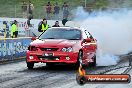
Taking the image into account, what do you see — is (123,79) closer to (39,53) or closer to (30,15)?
(39,53)

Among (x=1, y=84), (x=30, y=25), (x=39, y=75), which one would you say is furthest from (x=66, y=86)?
(x=30, y=25)

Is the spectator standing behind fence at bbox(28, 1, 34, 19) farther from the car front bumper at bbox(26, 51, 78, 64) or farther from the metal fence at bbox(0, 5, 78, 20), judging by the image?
the car front bumper at bbox(26, 51, 78, 64)

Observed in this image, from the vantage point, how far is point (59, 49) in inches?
563

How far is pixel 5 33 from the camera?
33438 mm

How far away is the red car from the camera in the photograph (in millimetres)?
14297

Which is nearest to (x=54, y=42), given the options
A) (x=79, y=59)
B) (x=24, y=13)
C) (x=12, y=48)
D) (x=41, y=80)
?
(x=79, y=59)

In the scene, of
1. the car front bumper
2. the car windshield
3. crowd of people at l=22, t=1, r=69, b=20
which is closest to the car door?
the car windshield

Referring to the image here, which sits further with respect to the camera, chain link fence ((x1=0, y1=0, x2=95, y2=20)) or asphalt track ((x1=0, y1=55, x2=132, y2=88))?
chain link fence ((x1=0, y1=0, x2=95, y2=20))

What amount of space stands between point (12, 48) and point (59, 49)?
5.72 meters

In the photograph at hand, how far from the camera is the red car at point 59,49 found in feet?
46.9

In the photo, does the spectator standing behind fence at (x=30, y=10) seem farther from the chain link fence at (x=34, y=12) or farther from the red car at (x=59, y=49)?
the red car at (x=59, y=49)

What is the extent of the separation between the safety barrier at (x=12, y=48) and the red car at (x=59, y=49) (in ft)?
12.2

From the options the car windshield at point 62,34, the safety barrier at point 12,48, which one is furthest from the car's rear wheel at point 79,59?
the safety barrier at point 12,48

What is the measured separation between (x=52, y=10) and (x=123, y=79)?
34035 millimetres
